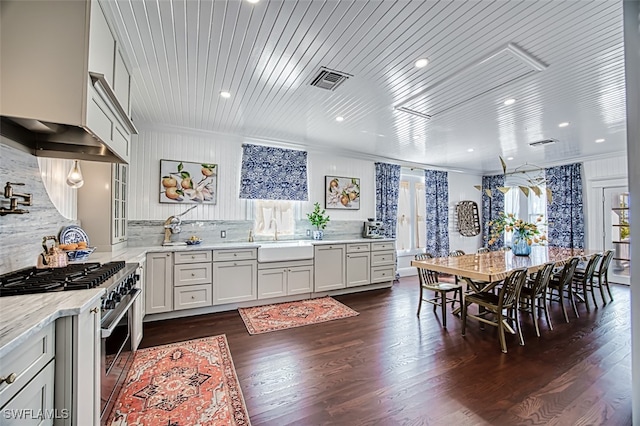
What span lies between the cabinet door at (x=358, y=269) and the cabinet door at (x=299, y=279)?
2.56 feet

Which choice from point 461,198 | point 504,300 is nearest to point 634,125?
point 504,300

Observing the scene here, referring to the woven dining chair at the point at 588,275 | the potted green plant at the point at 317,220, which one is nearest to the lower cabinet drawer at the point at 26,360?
the potted green plant at the point at 317,220

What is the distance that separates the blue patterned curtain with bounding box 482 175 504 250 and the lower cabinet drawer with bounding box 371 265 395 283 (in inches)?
136

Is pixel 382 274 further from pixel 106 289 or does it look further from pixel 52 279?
pixel 52 279

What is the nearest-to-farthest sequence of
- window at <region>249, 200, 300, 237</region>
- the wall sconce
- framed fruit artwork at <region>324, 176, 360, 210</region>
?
the wall sconce < window at <region>249, 200, 300, 237</region> < framed fruit artwork at <region>324, 176, 360, 210</region>

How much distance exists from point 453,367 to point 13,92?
361cm

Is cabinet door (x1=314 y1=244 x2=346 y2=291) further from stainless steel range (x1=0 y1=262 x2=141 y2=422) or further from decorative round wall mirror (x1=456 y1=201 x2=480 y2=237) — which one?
decorative round wall mirror (x1=456 y1=201 x2=480 y2=237)

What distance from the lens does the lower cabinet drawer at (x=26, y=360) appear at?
92 cm

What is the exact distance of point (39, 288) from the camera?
1.47 meters

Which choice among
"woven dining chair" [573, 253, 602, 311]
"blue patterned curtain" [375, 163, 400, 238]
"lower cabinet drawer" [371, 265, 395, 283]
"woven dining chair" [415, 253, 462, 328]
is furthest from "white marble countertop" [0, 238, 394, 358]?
"woven dining chair" [573, 253, 602, 311]

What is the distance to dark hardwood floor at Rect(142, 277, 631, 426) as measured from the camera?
192cm

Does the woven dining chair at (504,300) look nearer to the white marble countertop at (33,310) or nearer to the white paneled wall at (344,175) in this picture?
the white paneled wall at (344,175)

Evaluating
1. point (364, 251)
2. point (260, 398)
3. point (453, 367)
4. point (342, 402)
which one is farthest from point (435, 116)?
point (260, 398)

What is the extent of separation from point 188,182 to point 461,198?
262 inches
